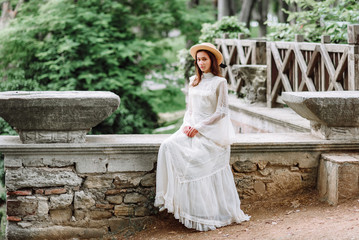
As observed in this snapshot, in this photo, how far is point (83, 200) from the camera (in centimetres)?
518

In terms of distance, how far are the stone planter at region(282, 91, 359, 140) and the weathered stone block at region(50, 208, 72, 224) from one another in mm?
2558

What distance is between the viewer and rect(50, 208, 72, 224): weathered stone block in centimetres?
518

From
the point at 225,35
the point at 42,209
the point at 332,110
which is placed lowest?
the point at 42,209

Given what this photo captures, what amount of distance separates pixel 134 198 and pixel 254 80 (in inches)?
184

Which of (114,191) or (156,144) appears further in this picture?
(114,191)

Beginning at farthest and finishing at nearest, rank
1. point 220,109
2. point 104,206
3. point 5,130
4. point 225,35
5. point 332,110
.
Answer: point 225,35 → point 5,130 → point 104,206 → point 332,110 → point 220,109

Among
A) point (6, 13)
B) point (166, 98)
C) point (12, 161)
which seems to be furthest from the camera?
point (6, 13)

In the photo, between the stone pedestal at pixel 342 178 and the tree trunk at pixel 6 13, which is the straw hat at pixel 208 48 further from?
the tree trunk at pixel 6 13

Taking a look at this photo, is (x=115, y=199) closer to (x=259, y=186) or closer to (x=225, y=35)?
(x=259, y=186)

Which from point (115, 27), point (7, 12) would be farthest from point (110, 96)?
point (7, 12)

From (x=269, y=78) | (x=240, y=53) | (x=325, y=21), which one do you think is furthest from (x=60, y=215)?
(x=240, y=53)

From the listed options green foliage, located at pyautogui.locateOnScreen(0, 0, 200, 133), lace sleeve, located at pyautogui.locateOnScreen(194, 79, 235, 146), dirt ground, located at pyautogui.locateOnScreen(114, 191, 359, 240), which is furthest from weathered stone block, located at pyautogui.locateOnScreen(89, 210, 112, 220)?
green foliage, located at pyautogui.locateOnScreen(0, 0, 200, 133)

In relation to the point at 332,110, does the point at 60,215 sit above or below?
below

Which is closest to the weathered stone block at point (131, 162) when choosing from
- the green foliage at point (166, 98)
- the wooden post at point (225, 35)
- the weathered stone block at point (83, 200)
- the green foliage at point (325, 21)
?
the weathered stone block at point (83, 200)
